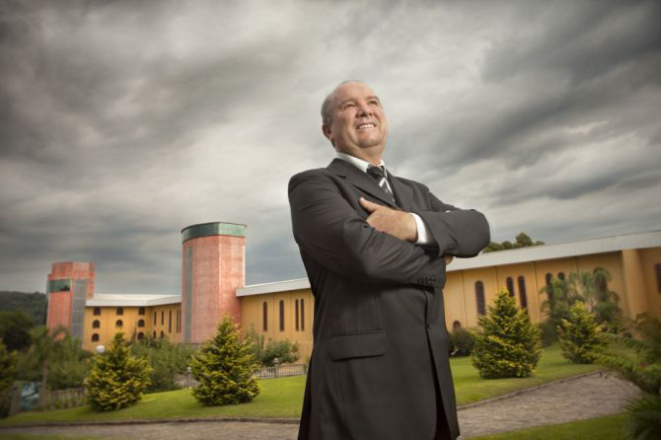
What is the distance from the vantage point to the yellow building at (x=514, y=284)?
835 inches

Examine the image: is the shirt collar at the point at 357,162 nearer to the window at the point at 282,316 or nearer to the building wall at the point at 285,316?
the building wall at the point at 285,316

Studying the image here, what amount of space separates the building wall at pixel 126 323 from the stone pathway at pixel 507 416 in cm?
3831

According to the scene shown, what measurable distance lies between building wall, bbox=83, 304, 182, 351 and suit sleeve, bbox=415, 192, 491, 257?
51477mm

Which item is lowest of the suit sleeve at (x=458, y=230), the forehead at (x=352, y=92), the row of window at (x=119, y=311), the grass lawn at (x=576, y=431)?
the grass lawn at (x=576, y=431)

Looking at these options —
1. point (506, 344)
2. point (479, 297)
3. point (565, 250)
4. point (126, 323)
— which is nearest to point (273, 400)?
point (506, 344)

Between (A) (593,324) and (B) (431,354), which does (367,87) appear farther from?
(A) (593,324)

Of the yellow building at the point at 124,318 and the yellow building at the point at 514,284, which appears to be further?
the yellow building at the point at 124,318

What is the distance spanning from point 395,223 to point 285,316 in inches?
1385

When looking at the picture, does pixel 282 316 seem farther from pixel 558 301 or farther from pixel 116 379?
pixel 558 301

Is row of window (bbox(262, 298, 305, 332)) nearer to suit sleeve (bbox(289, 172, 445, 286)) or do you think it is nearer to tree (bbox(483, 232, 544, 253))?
tree (bbox(483, 232, 544, 253))

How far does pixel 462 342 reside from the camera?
24109 mm

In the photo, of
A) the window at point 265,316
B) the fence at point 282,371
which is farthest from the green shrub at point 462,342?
the window at point 265,316

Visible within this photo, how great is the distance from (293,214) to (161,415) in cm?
1562

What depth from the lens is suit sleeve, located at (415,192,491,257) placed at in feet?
6.01
